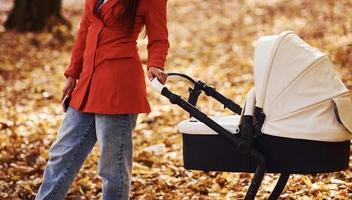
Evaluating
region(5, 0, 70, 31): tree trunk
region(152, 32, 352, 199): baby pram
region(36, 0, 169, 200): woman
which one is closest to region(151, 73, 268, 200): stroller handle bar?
region(152, 32, 352, 199): baby pram

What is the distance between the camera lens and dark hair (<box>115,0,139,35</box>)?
4.03 m

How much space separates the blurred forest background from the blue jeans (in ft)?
5.08

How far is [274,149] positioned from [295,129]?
0.60ft

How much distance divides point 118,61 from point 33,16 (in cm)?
1025

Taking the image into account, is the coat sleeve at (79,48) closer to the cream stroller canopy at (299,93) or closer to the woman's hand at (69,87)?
the woman's hand at (69,87)

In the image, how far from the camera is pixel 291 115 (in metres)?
3.87

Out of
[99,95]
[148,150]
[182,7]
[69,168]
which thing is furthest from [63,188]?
[182,7]

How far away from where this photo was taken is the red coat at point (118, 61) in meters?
4.08

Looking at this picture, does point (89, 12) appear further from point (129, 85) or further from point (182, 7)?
point (182, 7)

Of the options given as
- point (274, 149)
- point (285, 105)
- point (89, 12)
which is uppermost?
point (89, 12)

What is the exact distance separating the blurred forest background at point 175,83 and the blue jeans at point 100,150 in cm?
155

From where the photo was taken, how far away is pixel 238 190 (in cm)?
570

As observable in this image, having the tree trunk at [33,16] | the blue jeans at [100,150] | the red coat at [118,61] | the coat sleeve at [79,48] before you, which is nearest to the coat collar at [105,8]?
the red coat at [118,61]

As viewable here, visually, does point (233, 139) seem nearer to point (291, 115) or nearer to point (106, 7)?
point (291, 115)
